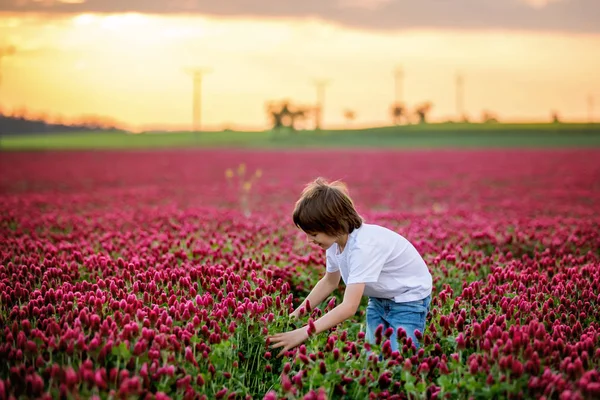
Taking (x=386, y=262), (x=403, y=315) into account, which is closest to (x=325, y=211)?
(x=386, y=262)

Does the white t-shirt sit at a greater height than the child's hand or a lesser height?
greater

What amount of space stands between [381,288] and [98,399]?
8.23 ft

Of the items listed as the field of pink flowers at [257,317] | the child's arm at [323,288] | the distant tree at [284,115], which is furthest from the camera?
the distant tree at [284,115]

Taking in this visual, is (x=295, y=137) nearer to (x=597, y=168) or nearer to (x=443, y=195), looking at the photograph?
(x=597, y=168)

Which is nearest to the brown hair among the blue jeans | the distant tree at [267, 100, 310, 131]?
the blue jeans

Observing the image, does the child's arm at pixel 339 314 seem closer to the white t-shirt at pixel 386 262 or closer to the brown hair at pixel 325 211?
the white t-shirt at pixel 386 262

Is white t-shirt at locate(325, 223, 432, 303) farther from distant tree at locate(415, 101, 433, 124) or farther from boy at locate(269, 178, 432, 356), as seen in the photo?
distant tree at locate(415, 101, 433, 124)

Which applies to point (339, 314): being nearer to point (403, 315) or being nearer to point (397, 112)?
point (403, 315)

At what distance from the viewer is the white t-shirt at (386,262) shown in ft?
15.6

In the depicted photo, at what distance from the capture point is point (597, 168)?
2662cm

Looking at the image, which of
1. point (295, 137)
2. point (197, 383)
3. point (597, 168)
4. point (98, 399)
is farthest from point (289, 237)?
point (295, 137)

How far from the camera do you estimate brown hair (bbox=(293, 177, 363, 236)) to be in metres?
4.77

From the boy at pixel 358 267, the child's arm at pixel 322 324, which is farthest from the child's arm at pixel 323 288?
the child's arm at pixel 322 324

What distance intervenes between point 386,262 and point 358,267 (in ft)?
1.47
